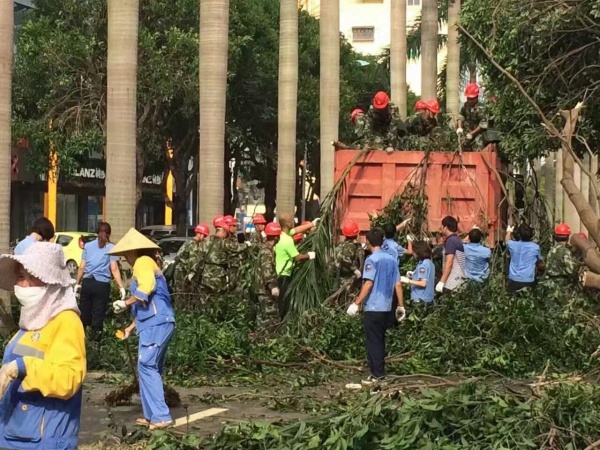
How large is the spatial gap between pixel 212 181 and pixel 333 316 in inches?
318

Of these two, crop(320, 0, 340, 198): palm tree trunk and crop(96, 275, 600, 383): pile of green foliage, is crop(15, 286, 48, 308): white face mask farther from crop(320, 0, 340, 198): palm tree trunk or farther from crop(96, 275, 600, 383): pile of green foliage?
crop(320, 0, 340, 198): palm tree trunk

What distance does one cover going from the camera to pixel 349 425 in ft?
19.4

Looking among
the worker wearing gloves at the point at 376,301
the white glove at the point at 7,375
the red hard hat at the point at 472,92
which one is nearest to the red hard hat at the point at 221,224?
the worker wearing gloves at the point at 376,301

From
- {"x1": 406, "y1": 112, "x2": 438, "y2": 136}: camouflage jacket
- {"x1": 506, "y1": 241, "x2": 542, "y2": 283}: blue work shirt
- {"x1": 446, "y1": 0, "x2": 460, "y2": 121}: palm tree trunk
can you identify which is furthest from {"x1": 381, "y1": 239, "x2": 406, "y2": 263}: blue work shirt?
{"x1": 446, "y1": 0, "x2": 460, "y2": 121}: palm tree trunk

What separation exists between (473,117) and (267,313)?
472cm

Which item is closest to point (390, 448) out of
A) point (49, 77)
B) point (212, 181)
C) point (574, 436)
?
point (574, 436)

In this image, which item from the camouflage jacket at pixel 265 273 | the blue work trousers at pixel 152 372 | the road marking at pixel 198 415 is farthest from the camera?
the camouflage jacket at pixel 265 273

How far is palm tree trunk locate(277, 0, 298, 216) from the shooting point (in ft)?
81.1

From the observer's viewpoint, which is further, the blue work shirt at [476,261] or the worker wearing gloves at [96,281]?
the worker wearing gloves at [96,281]

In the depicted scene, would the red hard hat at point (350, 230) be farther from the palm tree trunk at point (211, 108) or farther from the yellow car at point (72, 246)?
the yellow car at point (72, 246)

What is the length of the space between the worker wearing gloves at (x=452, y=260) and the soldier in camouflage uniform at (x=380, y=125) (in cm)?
219

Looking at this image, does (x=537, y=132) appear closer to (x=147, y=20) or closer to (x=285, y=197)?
(x=285, y=197)

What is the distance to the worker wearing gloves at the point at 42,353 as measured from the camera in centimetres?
425

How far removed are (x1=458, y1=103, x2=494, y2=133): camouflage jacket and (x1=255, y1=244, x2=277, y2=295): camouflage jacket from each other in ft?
13.2
